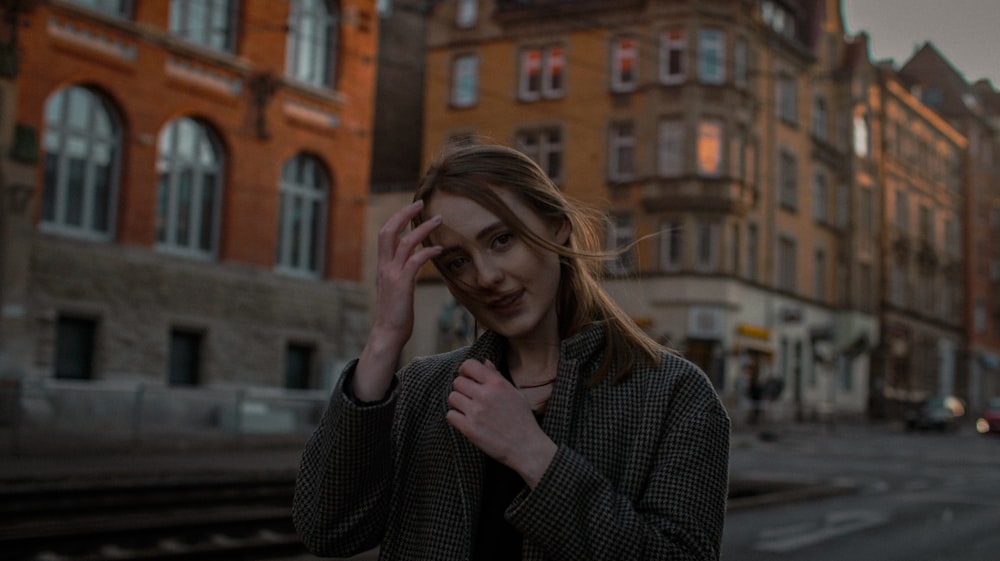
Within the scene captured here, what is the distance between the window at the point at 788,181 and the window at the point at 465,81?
12.0 m

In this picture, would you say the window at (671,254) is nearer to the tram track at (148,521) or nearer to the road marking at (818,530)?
the tram track at (148,521)

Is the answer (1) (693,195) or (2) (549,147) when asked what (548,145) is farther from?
(1) (693,195)

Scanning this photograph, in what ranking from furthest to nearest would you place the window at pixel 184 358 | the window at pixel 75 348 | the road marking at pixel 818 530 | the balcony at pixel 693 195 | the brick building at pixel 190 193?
the balcony at pixel 693 195
the window at pixel 184 358
the window at pixel 75 348
the brick building at pixel 190 193
the road marking at pixel 818 530

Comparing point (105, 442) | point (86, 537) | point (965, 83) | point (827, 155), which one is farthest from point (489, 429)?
point (965, 83)

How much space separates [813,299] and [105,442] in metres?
35.7

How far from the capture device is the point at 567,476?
1916 millimetres

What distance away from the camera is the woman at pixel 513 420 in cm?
194

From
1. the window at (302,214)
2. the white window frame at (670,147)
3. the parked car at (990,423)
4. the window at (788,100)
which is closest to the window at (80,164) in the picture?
the window at (302,214)

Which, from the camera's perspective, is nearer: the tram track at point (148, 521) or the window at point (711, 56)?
the tram track at point (148, 521)

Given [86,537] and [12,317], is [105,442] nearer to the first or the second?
[12,317]

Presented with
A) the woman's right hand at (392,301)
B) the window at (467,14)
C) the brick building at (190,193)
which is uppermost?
the window at (467,14)

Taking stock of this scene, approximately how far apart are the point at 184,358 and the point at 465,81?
858 inches

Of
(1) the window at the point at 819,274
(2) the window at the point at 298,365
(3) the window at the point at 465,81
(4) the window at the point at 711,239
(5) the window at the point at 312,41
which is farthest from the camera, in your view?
(1) the window at the point at 819,274

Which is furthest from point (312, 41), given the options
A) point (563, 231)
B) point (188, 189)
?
point (563, 231)
